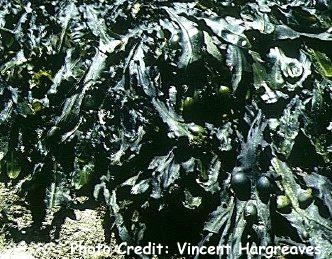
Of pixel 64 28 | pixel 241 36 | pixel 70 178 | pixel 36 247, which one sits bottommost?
pixel 36 247

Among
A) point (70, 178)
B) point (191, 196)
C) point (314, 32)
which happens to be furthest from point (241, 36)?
point (70, 178)

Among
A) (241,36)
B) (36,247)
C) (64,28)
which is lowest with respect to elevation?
(36,247)

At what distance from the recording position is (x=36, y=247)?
88.3 inches

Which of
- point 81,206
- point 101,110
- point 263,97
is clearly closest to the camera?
point 263,97

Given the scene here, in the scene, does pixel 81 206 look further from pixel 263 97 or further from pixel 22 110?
pixel 263 97

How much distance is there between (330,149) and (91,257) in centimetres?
109

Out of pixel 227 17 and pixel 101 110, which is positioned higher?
pixel 227 17

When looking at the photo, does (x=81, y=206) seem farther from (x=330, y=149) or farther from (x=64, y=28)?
(x=330, y=149)

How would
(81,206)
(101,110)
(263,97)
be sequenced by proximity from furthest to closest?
(81,206) → (101,110) → (263,97)

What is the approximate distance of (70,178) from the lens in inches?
87.9

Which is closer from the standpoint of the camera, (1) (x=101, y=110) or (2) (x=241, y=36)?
(2) (x=241, y=36)

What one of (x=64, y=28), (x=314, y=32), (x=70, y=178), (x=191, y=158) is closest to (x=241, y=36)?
(x=314, y=32)

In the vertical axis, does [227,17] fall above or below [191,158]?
above

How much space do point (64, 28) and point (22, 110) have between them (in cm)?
41
